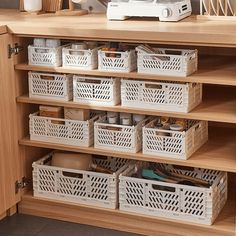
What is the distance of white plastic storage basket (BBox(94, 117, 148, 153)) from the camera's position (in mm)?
2758

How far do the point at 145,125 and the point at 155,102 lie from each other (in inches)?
5.8

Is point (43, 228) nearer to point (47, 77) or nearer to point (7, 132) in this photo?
point (7, 132)

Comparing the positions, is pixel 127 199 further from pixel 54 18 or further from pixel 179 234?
pixel 54 18

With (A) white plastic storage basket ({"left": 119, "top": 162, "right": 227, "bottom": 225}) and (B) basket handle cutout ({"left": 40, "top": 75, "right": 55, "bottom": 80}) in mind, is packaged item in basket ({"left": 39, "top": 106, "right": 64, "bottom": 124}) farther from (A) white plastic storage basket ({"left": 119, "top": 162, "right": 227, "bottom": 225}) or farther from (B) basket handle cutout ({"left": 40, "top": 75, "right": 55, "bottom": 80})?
(A) white plastic storage basket ({"left": 119, "top": 162, "right": 227, "bottom": 225})

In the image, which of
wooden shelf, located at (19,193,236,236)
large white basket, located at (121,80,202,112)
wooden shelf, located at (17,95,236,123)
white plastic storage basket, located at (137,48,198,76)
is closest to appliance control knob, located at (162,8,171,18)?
white plastic storage basket, located at (137,48,198,76)

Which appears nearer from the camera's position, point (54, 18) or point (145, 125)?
point (145, 125)

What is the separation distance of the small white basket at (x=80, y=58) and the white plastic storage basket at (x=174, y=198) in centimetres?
54

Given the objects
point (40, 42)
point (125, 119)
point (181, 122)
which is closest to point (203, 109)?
point (181, 122)

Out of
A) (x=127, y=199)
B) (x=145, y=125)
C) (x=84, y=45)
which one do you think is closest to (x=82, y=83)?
(x=84, y=45)

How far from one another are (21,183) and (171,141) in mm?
851

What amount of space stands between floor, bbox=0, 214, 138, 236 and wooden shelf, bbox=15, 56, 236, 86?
761mm

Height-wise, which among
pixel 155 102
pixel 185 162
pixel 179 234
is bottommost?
pixel 179 234

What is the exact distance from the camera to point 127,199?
2.84 meters

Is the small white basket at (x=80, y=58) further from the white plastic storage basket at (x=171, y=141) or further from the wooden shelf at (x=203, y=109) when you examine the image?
the white plastic storage basket at (x=171, y=141)
